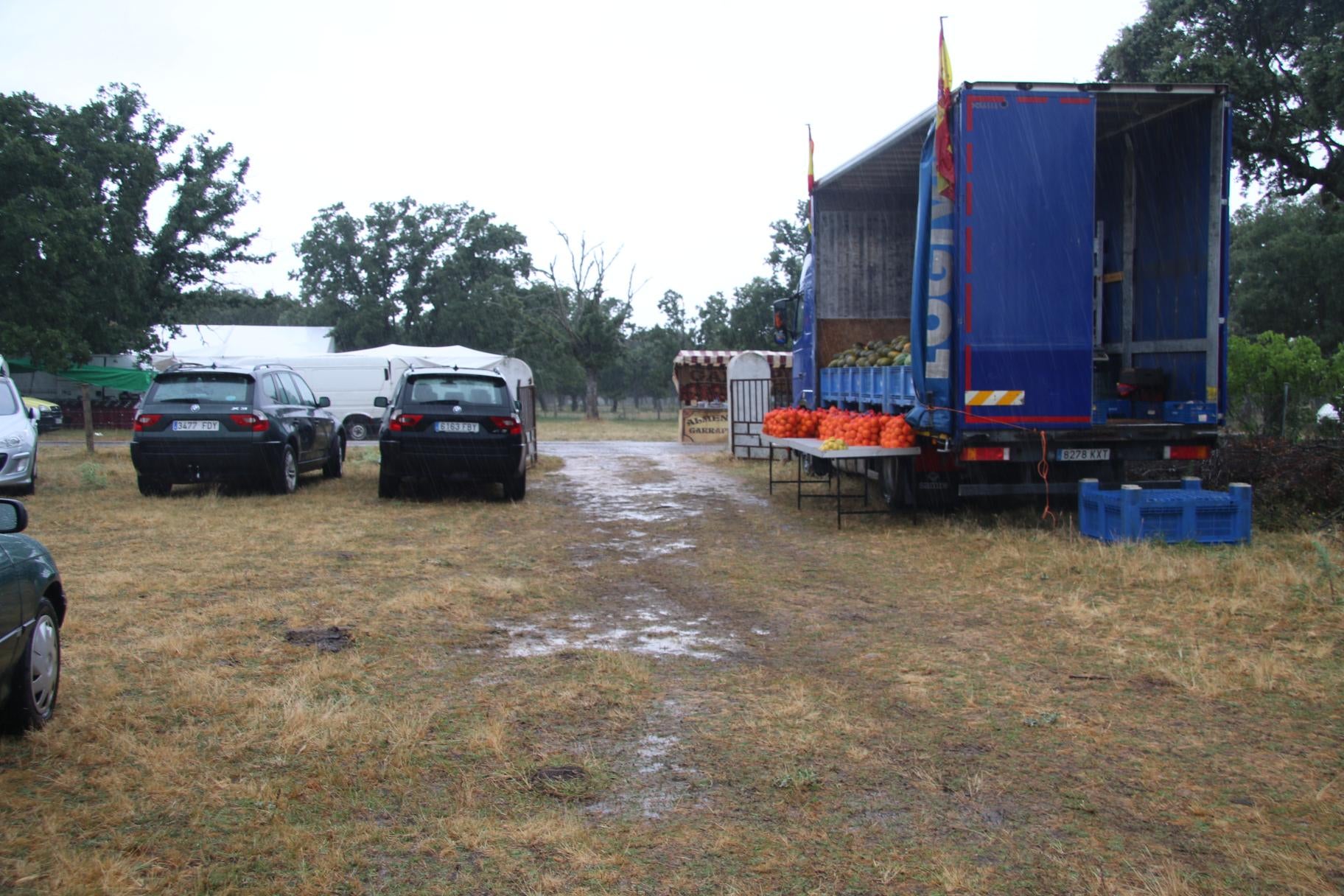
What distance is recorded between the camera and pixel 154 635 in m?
5.86

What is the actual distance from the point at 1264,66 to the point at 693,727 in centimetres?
2319

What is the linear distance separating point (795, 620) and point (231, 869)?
13.3 feet

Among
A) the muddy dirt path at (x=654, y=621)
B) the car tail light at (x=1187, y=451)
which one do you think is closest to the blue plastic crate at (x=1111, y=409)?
the car tail light at (x=1187, y=451)

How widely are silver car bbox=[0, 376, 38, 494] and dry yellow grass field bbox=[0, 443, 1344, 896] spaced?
3.85 meters

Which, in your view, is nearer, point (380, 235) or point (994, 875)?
→ point (994, 875)

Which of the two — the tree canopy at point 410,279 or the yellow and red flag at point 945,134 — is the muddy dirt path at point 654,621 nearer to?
the yellow and red flag at point 945,134

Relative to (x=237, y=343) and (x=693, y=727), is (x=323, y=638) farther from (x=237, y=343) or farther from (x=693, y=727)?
(x=237, y=343)

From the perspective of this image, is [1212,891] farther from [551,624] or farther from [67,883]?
[551,624]

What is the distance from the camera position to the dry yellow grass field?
3.15 m

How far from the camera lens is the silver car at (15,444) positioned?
38.2 ft

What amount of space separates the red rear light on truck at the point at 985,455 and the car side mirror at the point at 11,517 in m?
7.46

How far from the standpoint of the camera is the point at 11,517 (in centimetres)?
390

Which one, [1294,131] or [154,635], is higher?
[1294,131]

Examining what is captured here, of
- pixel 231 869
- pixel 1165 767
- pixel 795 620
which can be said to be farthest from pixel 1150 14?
pixel 231 869
